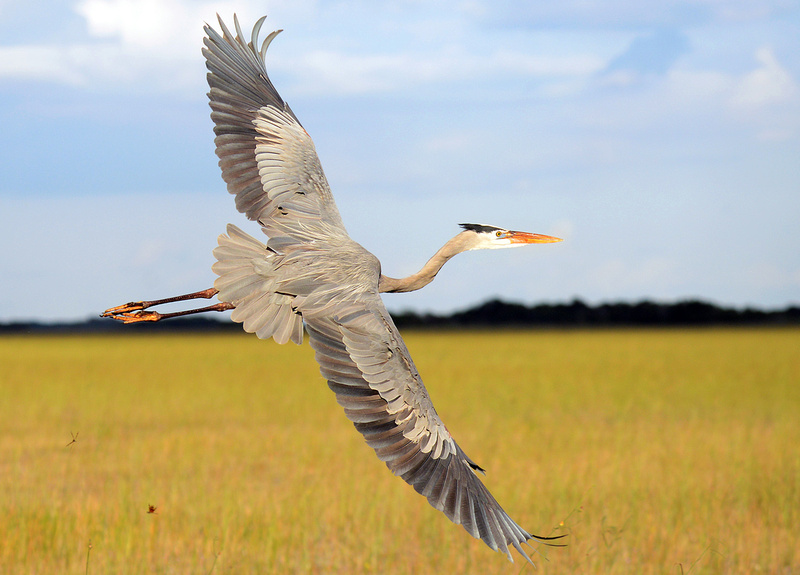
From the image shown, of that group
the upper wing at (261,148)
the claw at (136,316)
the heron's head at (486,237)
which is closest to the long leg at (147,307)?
the claw at (136,316)

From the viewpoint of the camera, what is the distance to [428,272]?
5.18 meters

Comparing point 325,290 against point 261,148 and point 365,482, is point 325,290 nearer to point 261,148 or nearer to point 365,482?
point 261,148

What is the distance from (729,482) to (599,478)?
182 centimetres

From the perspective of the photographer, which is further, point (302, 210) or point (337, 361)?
point (302, 210)

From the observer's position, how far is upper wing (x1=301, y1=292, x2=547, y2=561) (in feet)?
14.3

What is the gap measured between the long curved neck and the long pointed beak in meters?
0.39

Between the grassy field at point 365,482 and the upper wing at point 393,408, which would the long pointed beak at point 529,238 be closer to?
the upper wing at point 393,408

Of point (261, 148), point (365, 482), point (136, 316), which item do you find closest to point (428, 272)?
point (261, 148)

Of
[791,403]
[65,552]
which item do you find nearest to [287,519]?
[65,552]

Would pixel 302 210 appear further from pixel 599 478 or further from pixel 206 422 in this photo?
pixel 206 422

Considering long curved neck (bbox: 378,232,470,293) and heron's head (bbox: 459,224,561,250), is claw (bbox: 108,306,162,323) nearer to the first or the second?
long curved neck (bbox: 378,232,470,293)

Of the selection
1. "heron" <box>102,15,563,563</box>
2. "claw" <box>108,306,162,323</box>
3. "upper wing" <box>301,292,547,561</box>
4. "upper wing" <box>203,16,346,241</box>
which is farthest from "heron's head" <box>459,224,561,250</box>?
"claw" <box>108,306,162,323</box>

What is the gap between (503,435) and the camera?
16.0 meters

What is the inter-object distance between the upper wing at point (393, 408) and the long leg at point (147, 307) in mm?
989
